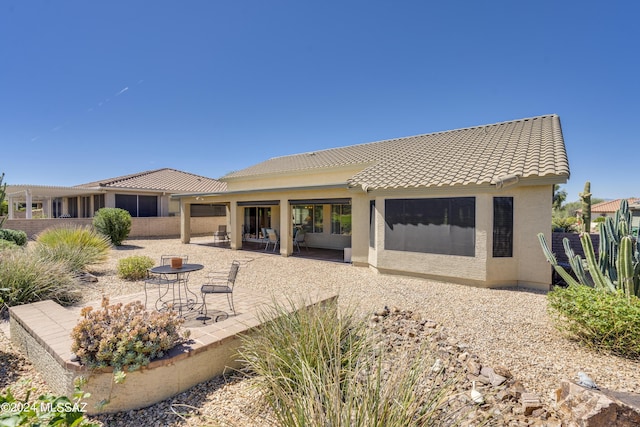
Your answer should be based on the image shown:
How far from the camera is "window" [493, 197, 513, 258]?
352 inches

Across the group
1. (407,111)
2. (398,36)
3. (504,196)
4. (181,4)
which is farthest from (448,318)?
(407,111)

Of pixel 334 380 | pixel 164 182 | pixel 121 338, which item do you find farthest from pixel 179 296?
pixel 164 182

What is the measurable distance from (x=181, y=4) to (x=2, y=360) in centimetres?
1192

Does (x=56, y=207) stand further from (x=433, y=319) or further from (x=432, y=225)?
(x=433, y=319)

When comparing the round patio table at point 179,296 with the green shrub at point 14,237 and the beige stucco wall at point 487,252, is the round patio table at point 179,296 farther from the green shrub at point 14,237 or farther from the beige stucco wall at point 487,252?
the green shrub at point 14,237

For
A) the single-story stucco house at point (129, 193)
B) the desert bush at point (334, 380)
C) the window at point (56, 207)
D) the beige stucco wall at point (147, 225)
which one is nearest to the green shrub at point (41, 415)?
the desert bush at point (334, 380)

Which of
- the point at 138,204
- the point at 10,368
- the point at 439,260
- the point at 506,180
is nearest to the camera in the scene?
the point at 10,368

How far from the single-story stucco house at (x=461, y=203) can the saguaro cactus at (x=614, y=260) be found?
1.94 metres

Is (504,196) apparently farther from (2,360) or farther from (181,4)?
(181,4)

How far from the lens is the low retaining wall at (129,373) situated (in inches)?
130

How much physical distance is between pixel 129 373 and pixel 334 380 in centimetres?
256

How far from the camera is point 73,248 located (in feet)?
31.8

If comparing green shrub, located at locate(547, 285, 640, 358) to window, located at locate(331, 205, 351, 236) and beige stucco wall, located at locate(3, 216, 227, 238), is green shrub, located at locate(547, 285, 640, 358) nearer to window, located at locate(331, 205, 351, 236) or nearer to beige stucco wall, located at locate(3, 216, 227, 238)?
window, located at locate(331, 205, 351, 236)

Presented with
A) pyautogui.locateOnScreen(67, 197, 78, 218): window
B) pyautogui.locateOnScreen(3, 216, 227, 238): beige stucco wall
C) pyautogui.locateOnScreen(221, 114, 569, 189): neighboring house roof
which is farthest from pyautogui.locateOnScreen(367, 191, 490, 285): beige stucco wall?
pyautogui.locateOnScreen(67, 197, 78, 218): window
